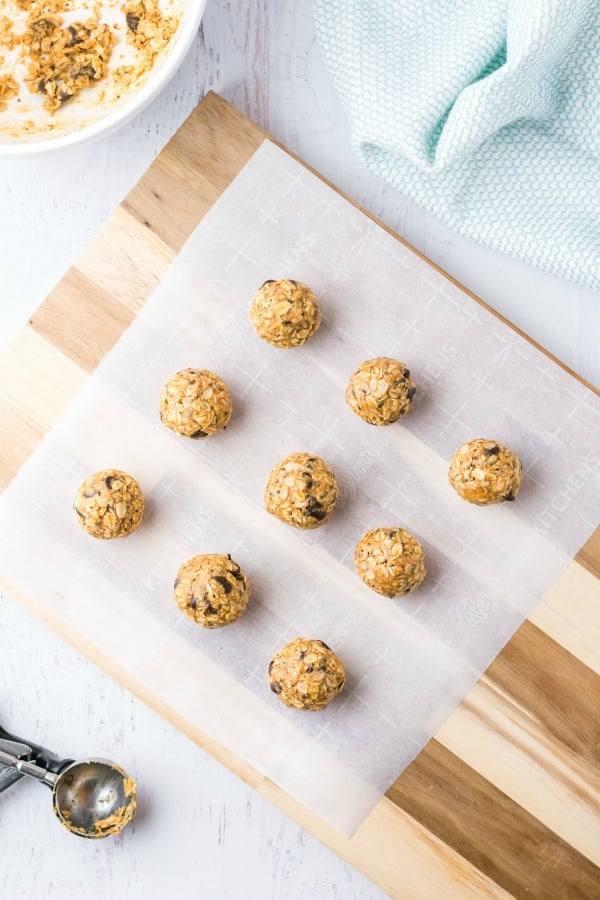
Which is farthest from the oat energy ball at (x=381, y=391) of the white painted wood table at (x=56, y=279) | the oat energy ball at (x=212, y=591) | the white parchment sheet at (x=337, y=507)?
the oat energy ball at (x=212, y=591)

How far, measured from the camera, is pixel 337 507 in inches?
72.1

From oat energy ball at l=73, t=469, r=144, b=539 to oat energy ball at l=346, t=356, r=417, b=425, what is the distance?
52cm

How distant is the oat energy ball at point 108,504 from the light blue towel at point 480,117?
89 cm

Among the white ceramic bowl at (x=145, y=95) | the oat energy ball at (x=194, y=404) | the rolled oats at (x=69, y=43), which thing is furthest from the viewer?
the rolled oats at (x=69, y=43)

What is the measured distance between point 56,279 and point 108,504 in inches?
22.6

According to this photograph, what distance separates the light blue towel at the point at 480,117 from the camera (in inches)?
66.7

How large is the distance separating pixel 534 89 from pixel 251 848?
69.8 inches

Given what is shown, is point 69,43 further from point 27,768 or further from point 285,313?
point 27,768

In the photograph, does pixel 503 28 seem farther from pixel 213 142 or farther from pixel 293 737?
pixel 293 737

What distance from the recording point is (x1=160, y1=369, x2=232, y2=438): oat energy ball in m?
1.72

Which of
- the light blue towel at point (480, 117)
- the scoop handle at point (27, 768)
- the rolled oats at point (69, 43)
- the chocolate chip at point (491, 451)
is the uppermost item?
the light blue towel at point (480, 117)


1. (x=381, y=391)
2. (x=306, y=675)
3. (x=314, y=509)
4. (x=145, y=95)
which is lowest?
(x=306, y=675)

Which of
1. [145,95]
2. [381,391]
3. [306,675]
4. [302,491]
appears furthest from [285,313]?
[306,675]

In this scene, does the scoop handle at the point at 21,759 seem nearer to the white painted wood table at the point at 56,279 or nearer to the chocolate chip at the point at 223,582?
the white painted wood table at the point at 56,279
